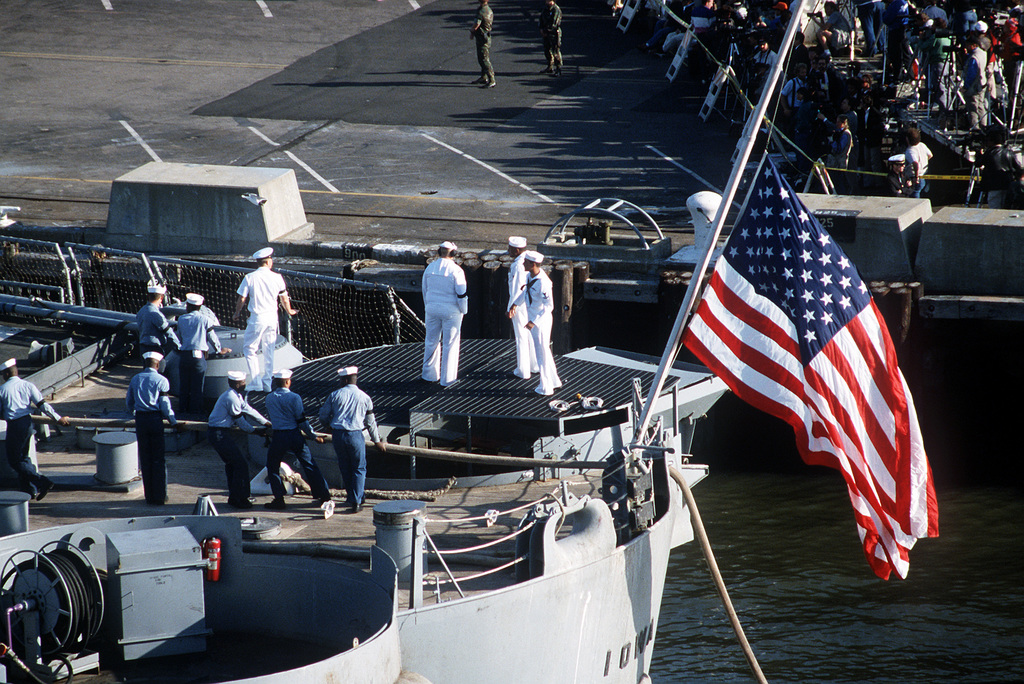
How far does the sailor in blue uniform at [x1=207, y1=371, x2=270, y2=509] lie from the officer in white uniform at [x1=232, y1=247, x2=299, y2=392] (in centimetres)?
221

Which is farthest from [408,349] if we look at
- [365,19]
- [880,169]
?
[365,19]

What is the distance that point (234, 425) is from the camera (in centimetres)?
1278

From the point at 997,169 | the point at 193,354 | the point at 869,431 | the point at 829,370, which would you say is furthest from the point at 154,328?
the point at 997,169

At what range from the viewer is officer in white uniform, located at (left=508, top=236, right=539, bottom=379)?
14484 mm

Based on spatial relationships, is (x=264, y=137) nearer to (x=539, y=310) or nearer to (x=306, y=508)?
(x=539, y=310)

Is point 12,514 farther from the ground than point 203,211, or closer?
closer

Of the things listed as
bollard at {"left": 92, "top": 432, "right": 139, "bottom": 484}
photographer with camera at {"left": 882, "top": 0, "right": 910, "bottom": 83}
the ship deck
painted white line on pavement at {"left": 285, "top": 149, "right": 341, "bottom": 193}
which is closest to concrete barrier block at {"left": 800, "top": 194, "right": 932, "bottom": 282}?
the ship deck

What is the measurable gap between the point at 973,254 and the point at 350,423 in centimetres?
1004

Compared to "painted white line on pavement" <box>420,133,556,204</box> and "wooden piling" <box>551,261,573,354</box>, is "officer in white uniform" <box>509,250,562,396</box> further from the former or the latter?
"painted white line on pavement" <box>420,133,556,204</box>

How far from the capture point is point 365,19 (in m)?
39.6

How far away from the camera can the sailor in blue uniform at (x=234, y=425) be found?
500 inches

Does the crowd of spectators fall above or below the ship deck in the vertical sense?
above

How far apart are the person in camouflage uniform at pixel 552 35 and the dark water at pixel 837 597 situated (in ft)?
56.4

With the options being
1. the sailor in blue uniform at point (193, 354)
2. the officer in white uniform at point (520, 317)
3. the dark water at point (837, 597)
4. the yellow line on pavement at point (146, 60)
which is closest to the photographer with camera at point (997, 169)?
the dark water at point (837, 597)
